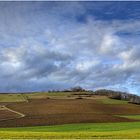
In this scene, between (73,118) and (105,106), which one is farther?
(105,106)

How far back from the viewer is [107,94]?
477 ft

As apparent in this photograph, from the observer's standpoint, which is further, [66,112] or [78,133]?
[66,112]

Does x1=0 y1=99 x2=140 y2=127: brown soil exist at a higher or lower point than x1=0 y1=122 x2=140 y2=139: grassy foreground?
higher

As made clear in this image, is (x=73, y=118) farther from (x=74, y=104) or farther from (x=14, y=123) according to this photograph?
(x=74, y=104)

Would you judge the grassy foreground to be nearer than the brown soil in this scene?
Yes

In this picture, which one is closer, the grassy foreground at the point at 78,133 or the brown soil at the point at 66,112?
the grassy foreground at the point at 78,133

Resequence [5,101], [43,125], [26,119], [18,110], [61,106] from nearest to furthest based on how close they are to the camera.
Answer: [43,125] → [26,119] → [18,110] → [61,106] → [5,101]

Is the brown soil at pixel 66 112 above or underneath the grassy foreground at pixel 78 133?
above

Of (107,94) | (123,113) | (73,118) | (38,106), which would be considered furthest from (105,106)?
(107,94)

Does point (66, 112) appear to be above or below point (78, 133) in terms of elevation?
above

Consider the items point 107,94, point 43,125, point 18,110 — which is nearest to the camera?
point 43,125

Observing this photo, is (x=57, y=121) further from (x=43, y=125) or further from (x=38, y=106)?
(x=38, y=106)

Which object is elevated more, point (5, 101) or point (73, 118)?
point (5, 101)

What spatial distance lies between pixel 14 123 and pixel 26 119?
5570mm
